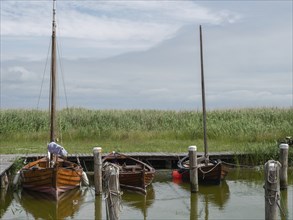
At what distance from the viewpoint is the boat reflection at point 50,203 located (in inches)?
553

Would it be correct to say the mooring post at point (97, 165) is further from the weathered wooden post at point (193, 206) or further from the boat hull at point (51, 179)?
the weathered wooden post at point (193, 206)

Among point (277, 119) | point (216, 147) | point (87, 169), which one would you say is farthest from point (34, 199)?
point (277, 119)

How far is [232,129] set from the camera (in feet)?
96.0

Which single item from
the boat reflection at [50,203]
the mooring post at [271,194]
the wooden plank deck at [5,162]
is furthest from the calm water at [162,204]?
the mooring post at [271,194]

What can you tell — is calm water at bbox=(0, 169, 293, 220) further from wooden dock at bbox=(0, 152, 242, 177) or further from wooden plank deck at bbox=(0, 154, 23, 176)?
wooden dock at bbox=(0, 152, 242, 177)

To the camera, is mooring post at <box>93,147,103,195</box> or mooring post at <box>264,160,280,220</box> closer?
mooring post at <box>264,160,280,220</box>

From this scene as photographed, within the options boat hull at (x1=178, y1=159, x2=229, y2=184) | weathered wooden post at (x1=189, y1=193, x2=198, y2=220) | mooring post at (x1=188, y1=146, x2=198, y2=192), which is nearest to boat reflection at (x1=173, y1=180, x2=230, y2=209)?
boat hull at (x1=178, y1=159, x2=229, y2=184)

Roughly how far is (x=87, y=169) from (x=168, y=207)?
7.49 m

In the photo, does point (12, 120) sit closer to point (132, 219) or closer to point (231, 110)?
point (231, 110)

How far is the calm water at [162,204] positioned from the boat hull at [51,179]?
28cm

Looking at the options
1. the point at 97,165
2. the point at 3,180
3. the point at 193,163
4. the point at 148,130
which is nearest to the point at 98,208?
the point at 97,165

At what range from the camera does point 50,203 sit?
1540 centimetres

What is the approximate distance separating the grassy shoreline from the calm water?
5321 millimetres

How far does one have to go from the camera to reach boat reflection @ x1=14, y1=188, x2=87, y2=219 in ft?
46.1
